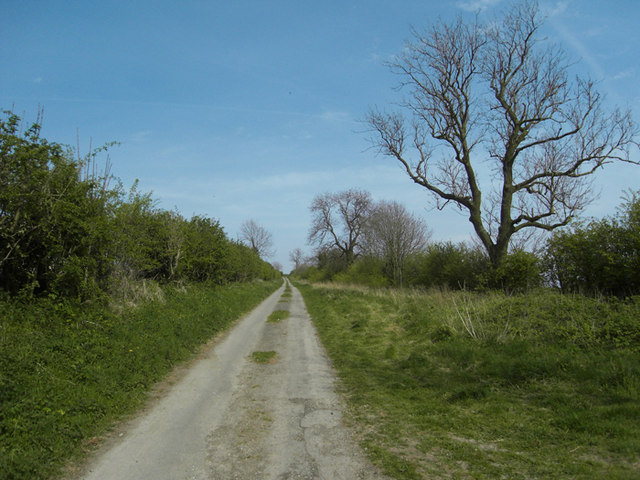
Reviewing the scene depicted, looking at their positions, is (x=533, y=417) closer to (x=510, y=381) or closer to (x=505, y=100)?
(x=510, y=381)

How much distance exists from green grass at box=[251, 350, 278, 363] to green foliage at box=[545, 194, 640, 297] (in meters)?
8.84

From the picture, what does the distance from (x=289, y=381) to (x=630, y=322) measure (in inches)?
275

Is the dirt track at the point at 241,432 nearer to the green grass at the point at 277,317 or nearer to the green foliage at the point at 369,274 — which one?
the green grass at the point at 277,317

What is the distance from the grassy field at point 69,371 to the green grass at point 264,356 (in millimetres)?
1624

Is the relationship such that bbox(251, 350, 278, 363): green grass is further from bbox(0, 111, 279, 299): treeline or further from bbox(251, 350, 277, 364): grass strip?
bbox(0, 111, 279, 299): treeline

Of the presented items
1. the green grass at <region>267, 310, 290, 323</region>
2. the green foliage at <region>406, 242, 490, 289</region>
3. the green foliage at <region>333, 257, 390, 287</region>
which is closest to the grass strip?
the green grass at <region>267, 310, 290, 323</region>

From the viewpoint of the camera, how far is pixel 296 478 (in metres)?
3.91

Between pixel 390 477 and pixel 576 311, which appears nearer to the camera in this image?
pixel 390 477

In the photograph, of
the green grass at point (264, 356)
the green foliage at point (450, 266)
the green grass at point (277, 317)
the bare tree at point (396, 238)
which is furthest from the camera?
the bare tree at point (396, 238)

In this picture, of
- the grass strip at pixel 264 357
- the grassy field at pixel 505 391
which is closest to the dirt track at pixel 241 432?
the grassy field at pixel 505 391

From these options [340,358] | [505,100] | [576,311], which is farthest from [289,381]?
[505,100]

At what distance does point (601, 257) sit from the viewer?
38.2 feet

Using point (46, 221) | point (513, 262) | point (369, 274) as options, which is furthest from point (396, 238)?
point (46, 221)

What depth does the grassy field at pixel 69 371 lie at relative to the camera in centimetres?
441
